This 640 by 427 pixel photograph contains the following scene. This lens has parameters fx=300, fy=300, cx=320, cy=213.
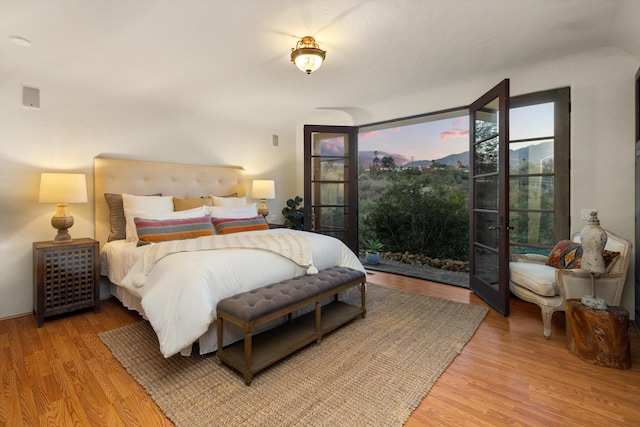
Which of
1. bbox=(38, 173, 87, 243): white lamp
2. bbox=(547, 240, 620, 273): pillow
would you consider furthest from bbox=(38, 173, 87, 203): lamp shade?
bbox=(547, 240, 620, 273): pillow

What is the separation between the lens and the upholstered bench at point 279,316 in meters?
1.91

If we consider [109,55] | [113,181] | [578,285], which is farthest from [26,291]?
[578,285]

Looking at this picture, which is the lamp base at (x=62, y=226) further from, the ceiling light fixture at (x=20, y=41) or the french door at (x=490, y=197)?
the french door at (x=490, y=197)

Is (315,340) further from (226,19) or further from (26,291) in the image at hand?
(26,291)

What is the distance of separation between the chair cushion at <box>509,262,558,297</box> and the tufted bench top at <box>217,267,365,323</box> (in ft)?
5.08

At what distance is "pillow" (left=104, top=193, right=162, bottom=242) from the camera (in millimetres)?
3363

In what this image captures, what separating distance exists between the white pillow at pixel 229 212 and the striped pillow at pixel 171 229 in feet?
1.11

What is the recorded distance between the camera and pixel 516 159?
3.43 metres

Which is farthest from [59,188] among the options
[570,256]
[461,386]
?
[570,256]

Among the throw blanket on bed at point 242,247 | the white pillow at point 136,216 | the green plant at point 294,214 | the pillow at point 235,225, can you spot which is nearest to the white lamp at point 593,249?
the throw blanket on bed at point 242,247

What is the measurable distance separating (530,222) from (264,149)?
158 inches

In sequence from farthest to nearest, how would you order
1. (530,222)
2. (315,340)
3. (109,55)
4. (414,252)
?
1. (414,252)
2. (530,222)
3. (109,55)
4. (315,340)

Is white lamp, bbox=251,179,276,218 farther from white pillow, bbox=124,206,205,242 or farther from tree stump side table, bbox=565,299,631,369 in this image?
tree stump side table, bbox=565,299,631,369

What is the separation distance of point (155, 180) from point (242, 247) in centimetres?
211
